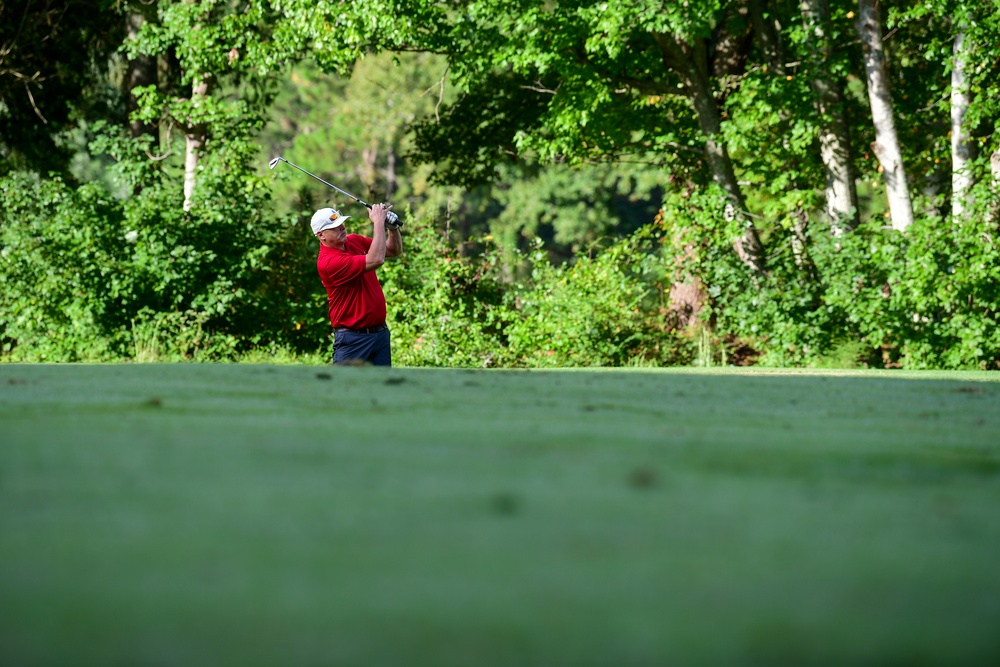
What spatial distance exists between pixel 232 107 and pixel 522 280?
4976 millimetres

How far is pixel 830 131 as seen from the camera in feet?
53.0

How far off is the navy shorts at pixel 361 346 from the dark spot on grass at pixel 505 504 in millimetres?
7104

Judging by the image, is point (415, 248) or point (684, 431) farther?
point (415, 248)

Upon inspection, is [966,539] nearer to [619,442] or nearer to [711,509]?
[711,509]

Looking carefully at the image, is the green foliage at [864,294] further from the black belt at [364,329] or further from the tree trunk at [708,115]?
the black belt at [364,329]

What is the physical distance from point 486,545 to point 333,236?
748cm

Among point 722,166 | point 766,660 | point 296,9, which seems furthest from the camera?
point 722,166

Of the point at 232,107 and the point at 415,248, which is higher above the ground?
the point at 232,107

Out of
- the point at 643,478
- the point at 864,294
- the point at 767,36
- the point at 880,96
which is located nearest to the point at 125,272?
the point at 864,294

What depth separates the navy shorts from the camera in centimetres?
952

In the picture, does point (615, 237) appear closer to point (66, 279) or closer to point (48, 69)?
point (66, 279)

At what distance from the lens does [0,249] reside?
618 inches

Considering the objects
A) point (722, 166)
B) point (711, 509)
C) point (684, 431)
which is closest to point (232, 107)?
point (722, 166)

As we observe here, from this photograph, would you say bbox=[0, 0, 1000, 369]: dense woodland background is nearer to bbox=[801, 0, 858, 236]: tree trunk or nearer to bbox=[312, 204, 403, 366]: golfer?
bbox=[801, 0, 858, 236]: tree trunk
